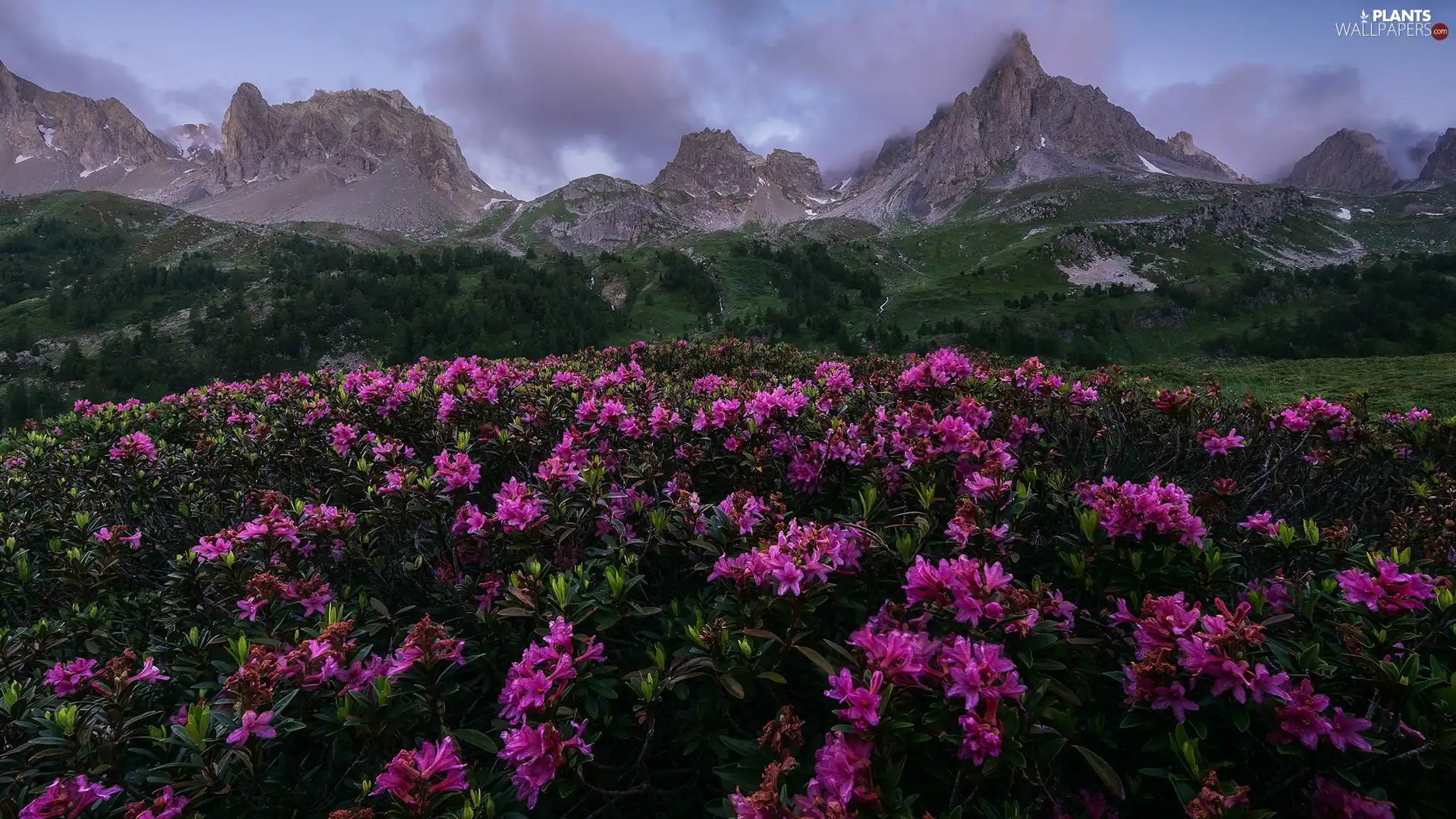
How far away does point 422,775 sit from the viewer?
2043 mm

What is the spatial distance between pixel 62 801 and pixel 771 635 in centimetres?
249

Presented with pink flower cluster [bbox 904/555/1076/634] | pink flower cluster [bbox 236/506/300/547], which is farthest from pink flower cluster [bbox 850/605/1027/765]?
pink flower cluster [bbox 236/506/300/547]

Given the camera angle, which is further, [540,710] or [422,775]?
[540,710]

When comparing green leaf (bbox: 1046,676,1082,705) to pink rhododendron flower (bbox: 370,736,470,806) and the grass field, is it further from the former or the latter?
the grass field

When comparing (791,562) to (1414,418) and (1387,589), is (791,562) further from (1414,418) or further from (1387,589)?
(1414,418)

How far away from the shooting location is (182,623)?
3562 millimetres

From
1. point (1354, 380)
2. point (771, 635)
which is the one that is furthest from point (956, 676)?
point (1354, 380)

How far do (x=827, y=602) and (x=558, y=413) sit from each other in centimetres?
378

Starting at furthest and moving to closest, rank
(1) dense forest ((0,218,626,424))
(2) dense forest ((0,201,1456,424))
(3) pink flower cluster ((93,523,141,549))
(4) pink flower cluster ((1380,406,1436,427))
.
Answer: (1) dense forest ((0,218,626,424)) < (2) dense forest ((0,201,1456,424)) < (4) pink flower cluster ((1380,406,1436,427)) < (3) pink flower cluster ((93,523,141,549))

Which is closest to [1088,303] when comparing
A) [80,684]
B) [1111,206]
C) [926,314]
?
[926,314]

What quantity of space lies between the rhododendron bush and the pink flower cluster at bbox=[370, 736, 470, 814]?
1 cm

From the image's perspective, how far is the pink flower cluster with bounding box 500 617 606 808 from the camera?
2205 millimetres

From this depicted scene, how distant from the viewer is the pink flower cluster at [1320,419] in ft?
16.1

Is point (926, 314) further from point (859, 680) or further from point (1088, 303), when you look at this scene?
point (859, 680)
